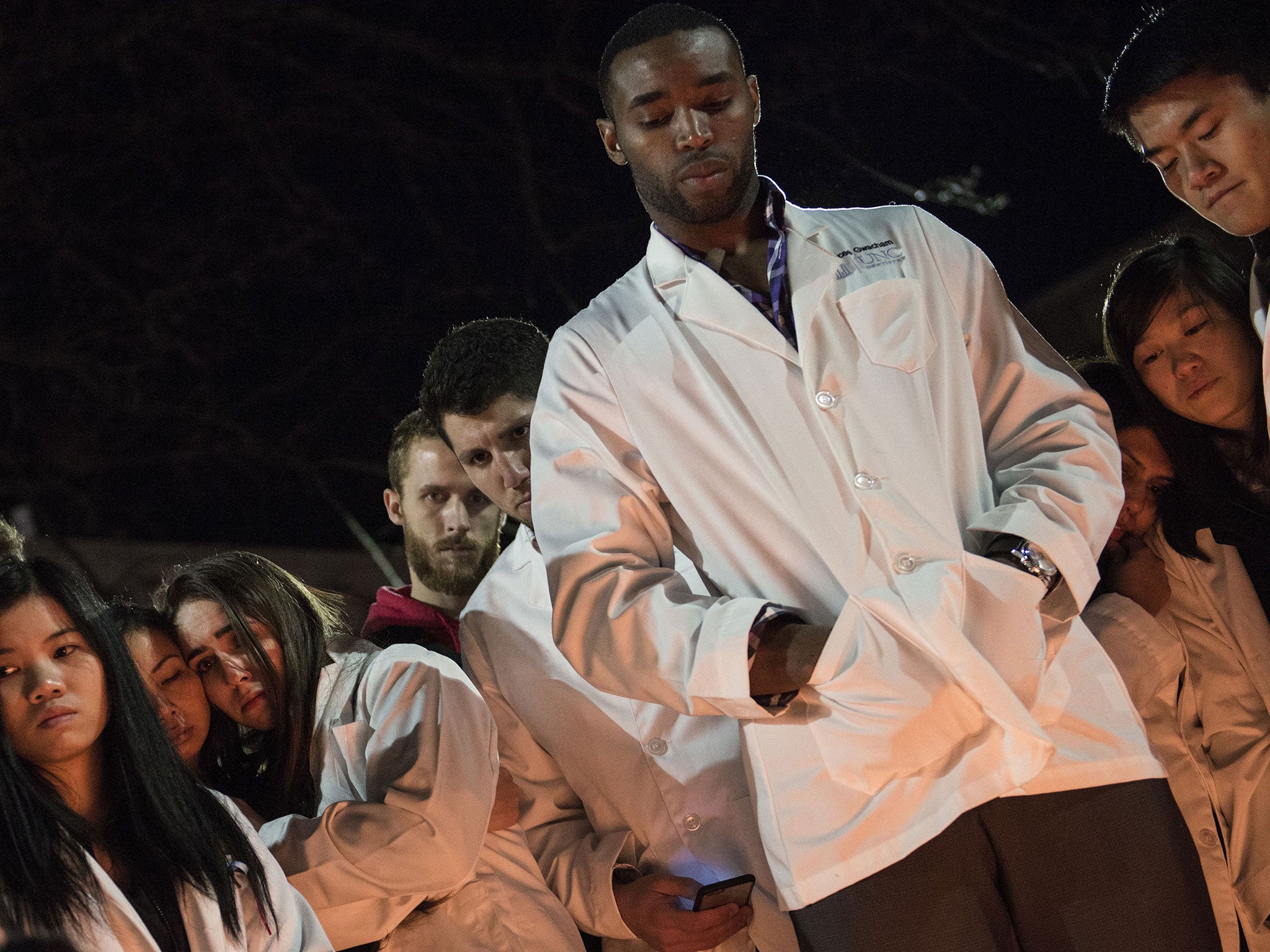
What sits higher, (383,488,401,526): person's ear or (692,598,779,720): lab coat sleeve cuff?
(383,488,401,526): person's ear

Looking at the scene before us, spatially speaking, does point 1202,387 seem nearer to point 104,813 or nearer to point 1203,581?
point 1203,581

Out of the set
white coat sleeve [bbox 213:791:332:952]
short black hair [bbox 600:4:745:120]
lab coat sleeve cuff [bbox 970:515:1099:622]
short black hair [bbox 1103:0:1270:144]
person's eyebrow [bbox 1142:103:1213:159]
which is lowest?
white coat sleeve [bbox 213:791:332:952]

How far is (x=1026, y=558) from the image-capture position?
2.18m

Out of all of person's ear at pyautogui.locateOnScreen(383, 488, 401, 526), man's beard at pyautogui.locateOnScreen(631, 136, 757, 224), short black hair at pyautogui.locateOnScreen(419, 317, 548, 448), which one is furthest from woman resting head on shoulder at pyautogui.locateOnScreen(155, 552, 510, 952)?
man's beard at pyautogui.locateOnScreen(631, 136, 757, 224)

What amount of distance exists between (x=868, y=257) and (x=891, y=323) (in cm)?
16

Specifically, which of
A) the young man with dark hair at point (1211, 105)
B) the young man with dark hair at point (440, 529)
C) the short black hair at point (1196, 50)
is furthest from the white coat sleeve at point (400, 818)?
the short black hair at point (1196, 50)

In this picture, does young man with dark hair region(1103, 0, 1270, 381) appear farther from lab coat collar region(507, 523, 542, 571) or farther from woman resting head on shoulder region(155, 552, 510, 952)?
woman resting head on shoulder region(155, 552, 510, 952)

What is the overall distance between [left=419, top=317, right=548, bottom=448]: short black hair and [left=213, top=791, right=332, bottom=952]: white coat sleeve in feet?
4.40

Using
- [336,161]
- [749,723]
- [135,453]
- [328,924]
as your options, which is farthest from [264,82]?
[749,723]

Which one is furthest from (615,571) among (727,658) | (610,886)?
(610,886)

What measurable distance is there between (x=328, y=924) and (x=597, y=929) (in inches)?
22.7

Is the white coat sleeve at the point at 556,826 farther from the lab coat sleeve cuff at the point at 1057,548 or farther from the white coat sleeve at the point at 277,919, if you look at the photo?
the lab coat sleeve cuff at the point at 1057,548

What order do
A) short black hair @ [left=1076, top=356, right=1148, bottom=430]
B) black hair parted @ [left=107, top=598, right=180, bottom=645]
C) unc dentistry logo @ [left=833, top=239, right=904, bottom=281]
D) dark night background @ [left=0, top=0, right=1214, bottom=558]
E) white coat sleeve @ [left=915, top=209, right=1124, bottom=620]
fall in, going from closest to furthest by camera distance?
white coat sleeve @ [left=915, top=209, right=1124, bottom=620] < unc dentistry logo @ [left=833, top=239, right=904, bottom=281] < black hair parted @ [left=107, top=598, right=180, bottom=645] < short black hair @ [left=1076, top=356, right=1148, bottom=430] < dark night background @ [left=0, top=0, right=1214, bottom=558]

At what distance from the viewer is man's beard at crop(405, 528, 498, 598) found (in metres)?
4.09
